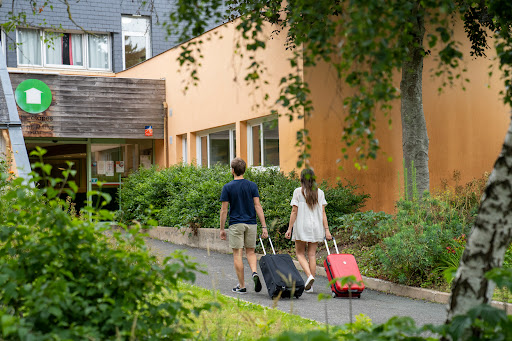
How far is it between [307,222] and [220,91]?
9.62 metres

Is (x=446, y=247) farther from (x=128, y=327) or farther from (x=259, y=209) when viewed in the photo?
(x=128, y=327)

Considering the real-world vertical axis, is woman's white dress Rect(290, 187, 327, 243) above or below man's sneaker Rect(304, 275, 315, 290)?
above

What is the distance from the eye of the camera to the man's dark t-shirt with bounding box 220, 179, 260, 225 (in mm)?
9312

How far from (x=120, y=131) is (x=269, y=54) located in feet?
22.0

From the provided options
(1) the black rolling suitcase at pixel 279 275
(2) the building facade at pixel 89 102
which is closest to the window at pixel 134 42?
(2) the building facade at pixel 89 102

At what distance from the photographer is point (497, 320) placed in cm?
334

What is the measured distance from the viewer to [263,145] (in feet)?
55.0

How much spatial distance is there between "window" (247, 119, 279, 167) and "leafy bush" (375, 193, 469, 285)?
5.69 metres

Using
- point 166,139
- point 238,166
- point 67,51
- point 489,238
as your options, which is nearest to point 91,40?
point 67,51

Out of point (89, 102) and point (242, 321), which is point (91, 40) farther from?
point (242, 321)

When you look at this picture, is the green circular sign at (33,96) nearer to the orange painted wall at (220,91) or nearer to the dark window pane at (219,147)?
the orange painted wall at (220,91)

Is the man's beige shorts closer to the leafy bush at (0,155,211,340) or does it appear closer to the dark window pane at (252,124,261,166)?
the leafy bush at (0,155,211,340)

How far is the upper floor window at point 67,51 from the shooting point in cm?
2534

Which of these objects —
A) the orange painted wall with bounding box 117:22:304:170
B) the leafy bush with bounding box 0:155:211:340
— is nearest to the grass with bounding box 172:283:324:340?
the leafy bush with bounding box 0:155:211:340
